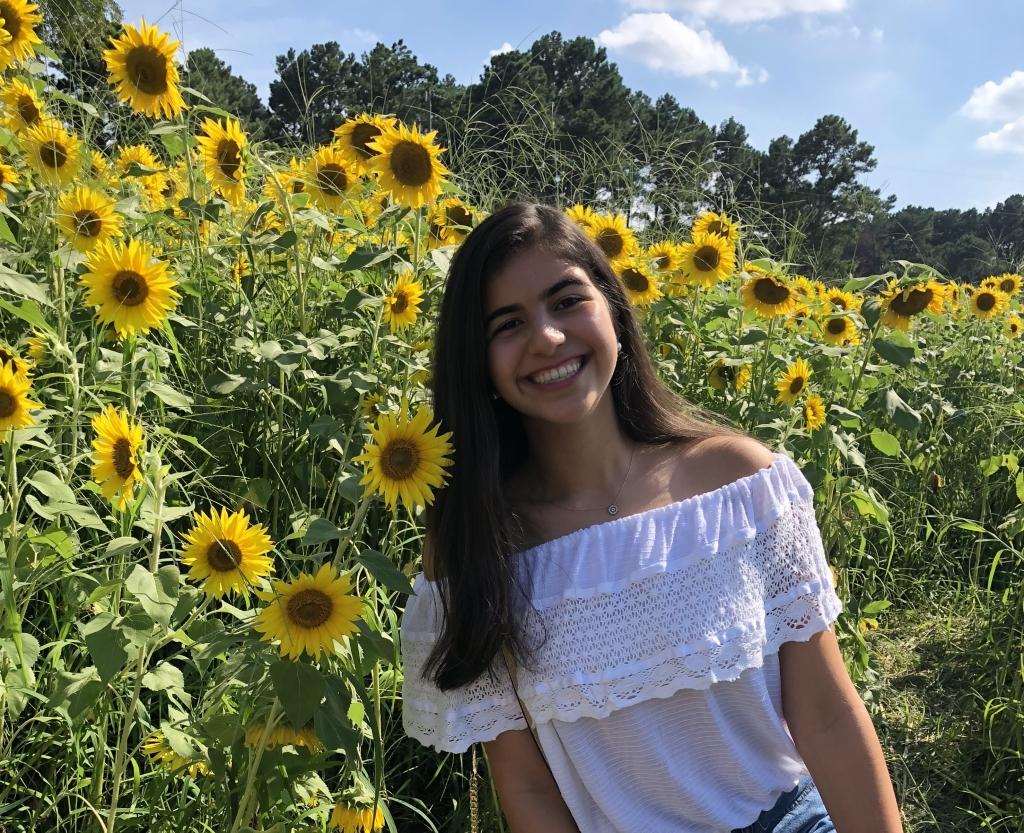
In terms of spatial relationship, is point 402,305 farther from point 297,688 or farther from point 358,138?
point 297,688

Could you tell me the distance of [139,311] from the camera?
5.71 ft

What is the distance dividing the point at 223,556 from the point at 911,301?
2.17 metres

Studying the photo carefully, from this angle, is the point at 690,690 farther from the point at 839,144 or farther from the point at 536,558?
the point at 839,144

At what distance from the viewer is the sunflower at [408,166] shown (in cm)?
220

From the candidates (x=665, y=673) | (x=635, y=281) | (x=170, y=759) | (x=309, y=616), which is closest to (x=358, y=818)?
(x=170, y=759)

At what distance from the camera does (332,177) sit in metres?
2.70

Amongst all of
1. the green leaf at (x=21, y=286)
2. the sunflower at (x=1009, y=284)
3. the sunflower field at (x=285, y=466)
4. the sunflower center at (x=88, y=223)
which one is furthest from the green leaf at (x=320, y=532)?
the sunflower at (x=1009, y=284)

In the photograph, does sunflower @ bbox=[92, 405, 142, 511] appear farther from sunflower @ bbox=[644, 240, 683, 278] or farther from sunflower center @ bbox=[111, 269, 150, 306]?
sunflower @ bbox=[644, 240, 683, 278]

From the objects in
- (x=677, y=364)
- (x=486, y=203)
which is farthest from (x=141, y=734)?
(x=486, y=203)

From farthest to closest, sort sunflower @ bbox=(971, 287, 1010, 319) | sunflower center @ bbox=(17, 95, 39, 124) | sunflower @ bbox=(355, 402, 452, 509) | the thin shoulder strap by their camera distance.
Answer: sunflower @ bbox=(971, 287, 1010, 319)
sunflower center @ bbox=(17, 95, 39, 124)
the thin shoulder strap
sunflower @ bbox=(355, 402, 452, 509)

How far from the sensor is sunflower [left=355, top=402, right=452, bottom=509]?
1.32 m

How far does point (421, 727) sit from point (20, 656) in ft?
2.07

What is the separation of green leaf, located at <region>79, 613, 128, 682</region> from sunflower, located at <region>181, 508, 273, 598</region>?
14 centimetres

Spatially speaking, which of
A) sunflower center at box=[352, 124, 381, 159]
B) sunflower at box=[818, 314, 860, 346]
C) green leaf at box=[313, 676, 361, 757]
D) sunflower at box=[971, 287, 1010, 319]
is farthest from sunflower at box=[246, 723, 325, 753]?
sunflower at box=[971, 287, 1010, 319]
